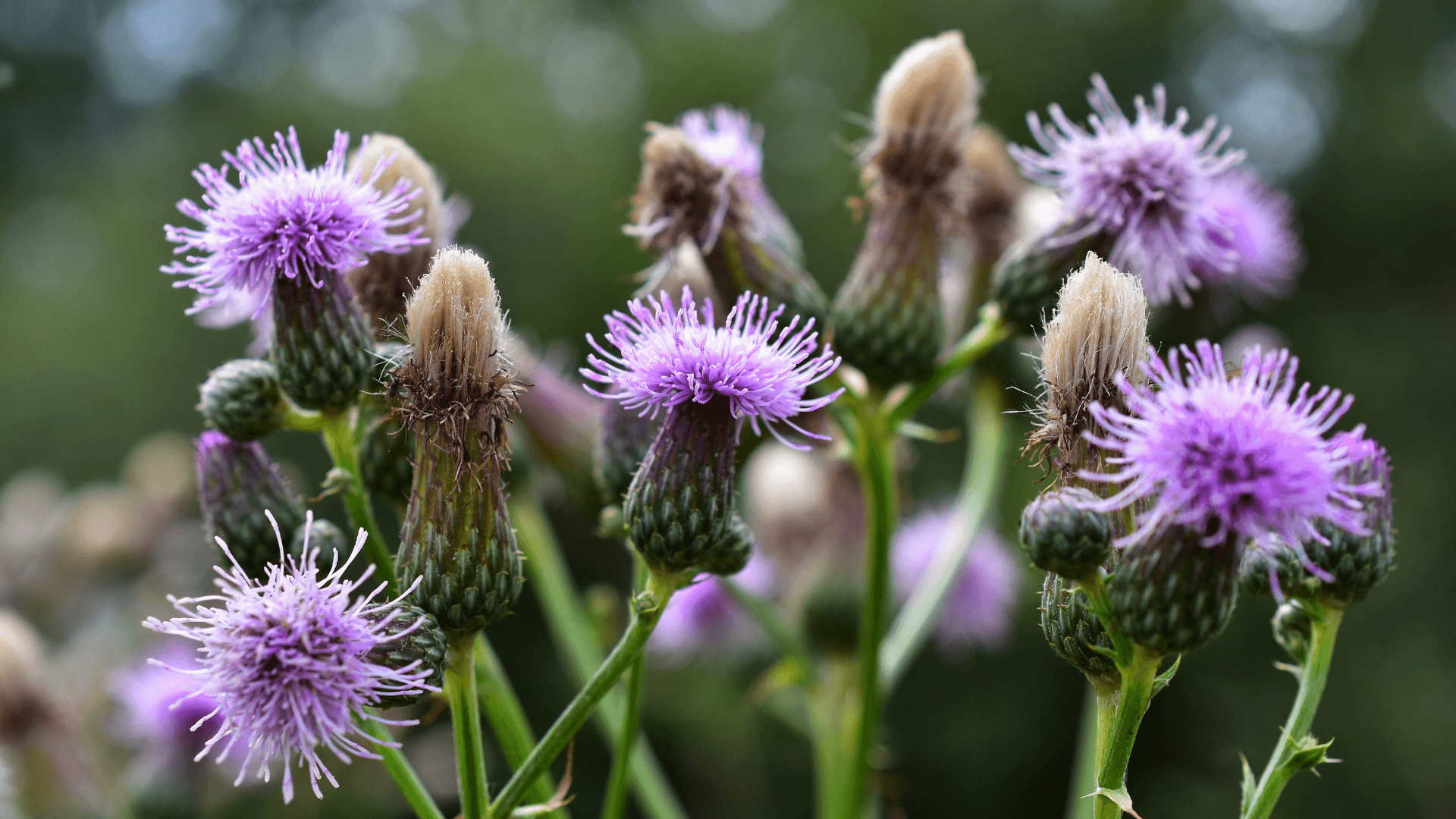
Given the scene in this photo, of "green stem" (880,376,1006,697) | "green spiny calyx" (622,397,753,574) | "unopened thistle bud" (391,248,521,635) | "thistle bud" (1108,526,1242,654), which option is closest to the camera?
"thistle bud" (1108,526,1242,654)

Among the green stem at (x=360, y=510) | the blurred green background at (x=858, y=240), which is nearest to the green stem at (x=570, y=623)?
the green stem at (x=360, y=510)

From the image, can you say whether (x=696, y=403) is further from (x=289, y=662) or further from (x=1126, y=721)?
(x=1126, y=721)

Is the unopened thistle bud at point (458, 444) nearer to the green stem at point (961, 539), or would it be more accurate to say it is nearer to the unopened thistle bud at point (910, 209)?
the unopened thistle bud at point (910, 209)

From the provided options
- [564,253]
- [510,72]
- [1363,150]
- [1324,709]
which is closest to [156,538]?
[564,253]

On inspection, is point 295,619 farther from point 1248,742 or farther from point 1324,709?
point 1324,709

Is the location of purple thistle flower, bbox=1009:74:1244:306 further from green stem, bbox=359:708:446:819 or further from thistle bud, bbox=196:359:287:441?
green stem, bbox=359:708:446:819

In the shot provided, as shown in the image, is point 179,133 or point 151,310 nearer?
point 151,310

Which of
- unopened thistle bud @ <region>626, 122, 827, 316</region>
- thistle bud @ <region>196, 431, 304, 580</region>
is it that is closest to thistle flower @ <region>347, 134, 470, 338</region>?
thistle bud @ <region>196, 431, 304, 580</region>
